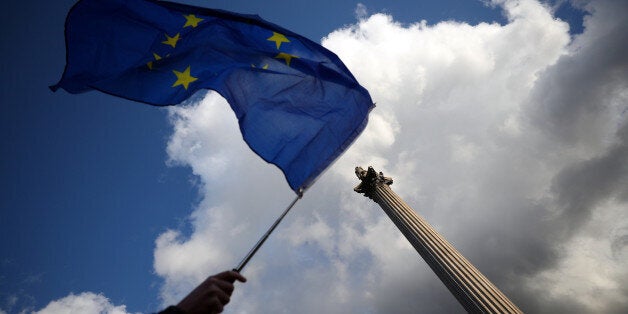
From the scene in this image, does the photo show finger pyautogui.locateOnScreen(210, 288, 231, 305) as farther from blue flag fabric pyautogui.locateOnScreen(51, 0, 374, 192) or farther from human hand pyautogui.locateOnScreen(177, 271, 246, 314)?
blue flag fabric pyautogui.locateOnScreen(51, 0, 374, 192)

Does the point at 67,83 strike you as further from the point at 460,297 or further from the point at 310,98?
the point at 460,297

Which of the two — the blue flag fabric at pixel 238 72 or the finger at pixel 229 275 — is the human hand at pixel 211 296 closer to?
the finger at pixel 229 275

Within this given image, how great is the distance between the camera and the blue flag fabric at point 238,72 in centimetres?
652

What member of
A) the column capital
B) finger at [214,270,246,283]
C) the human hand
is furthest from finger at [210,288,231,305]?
the column capital

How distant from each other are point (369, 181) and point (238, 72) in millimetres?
12244

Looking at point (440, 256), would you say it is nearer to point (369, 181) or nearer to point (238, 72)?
point (369, 181)

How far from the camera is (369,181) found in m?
18.0

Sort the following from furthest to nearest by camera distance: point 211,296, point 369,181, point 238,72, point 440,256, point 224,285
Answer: point 369,181 < point 440,256 < point 238,72 < point 224,285 < point 211,296

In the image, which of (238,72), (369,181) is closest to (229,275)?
(238,72)

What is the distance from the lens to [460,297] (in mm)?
11516

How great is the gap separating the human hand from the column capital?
15.8 meters

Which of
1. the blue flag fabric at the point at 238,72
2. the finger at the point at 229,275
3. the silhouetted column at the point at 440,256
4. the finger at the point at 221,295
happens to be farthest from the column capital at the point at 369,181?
the finger at the point at 221,295

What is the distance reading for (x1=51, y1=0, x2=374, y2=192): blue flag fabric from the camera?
21.4ft

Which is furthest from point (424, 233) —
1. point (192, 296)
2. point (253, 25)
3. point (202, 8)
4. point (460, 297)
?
point (192, 296)
